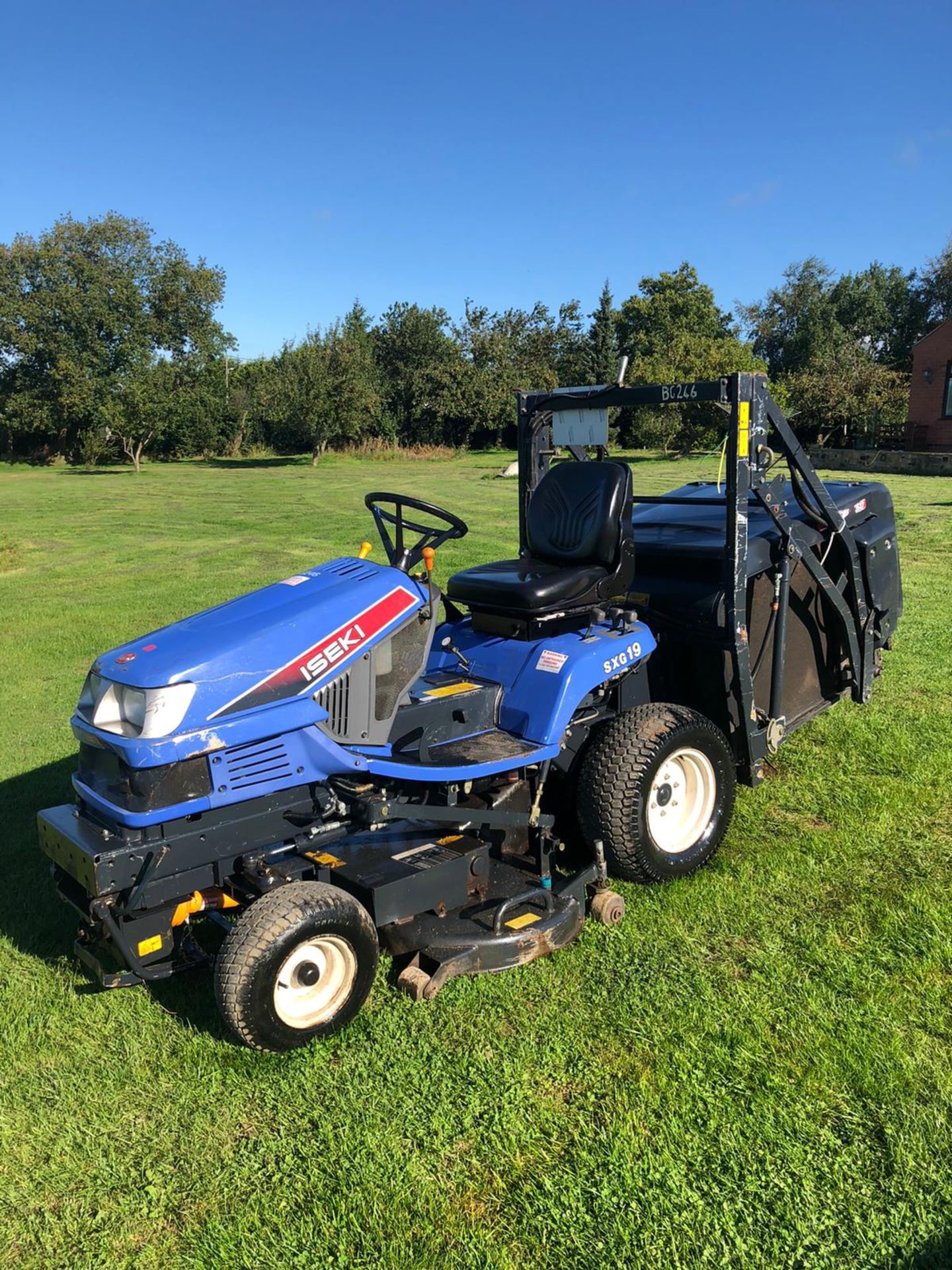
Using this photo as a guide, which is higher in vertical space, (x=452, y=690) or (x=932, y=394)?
(x=932, y=394)

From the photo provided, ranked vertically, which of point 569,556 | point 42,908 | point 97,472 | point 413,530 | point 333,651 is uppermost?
point 413,530

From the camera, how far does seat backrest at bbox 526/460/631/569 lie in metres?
4.30

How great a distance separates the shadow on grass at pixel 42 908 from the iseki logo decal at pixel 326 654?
1092 mm

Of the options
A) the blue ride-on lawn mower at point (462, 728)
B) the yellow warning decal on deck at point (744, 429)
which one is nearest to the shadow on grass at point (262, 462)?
the blue ride-on lawn mower at point (462, 728)

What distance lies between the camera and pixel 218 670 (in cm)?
309

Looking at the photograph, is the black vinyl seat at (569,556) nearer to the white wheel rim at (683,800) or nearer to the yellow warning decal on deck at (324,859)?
the white wheel rim at (683,800)

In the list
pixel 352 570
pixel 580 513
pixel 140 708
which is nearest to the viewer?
pixel 140 708

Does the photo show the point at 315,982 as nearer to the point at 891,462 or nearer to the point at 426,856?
the point at 426,856

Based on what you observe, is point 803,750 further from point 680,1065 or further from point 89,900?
point 89,900

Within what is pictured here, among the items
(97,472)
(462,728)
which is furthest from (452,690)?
(97,472)

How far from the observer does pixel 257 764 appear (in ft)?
10.3

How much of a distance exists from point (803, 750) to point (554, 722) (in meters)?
2.42

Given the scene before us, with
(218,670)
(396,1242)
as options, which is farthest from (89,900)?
(396,1242)

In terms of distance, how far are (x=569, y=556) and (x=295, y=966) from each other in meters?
2.24
